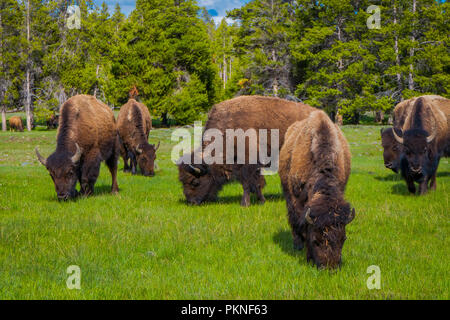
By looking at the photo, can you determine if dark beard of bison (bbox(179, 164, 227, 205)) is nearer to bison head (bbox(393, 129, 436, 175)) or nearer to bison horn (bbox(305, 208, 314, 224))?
bison head (bbox(393, 129, 436, 175))

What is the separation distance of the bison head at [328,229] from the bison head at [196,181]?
496 cm

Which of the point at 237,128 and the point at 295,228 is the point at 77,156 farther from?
the point at 295,228

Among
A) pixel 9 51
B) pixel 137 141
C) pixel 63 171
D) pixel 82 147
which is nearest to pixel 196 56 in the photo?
pixel 9 51

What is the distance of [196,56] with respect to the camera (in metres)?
41.5

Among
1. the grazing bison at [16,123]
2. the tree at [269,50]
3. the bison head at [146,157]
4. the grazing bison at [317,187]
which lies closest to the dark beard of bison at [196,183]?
the grazing bison at [317,187]

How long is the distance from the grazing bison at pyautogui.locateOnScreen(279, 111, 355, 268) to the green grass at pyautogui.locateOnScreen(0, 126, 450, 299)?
38cm

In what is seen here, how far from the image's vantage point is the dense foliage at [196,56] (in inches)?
1406

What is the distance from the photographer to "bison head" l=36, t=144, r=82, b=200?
28.8 ft

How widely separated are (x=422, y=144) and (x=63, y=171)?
8.56 metres

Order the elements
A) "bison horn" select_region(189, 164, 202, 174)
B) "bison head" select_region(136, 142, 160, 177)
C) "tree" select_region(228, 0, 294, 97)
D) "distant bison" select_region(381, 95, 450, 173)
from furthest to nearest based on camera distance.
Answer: "tree" select_region(228, 0, 294, 97)
"bison head" select_region(136, 142, 160, 177)
"distant bison" select_region(381, 95, 450, 173)
"bison horn" select_region(189, 164, 202, 174)

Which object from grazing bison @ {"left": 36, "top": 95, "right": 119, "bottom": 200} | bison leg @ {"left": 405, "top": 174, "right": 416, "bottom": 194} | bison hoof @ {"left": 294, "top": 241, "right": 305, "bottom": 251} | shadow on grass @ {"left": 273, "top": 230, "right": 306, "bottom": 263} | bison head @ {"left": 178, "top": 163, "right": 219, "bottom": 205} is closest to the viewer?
shadow on grass @ {"left": 273, "top": 230, "right": 306, "bottom": 263}

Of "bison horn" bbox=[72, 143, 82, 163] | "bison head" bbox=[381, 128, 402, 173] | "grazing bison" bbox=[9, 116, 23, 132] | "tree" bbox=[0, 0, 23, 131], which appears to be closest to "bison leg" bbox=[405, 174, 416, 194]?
"bison head" bbox=[381, 128, 402, 173]
